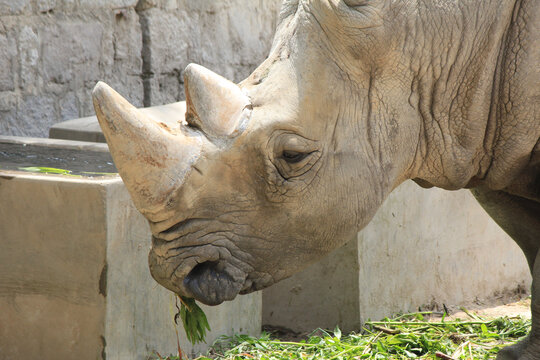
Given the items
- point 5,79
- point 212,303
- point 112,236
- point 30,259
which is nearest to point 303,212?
point 212,303

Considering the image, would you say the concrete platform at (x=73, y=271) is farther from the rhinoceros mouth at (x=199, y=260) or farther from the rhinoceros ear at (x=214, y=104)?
the rhinoceros ear at (x=214, y=104)

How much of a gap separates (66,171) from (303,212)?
5.53 ft

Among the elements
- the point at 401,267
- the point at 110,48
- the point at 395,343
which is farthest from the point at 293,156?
the point at 110,48

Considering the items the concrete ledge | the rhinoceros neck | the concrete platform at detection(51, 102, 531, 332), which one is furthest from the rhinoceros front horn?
the concrete ledge

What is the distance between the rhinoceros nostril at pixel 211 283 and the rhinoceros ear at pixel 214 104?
47 cm

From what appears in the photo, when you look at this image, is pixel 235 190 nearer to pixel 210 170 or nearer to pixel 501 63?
pixel 210 170

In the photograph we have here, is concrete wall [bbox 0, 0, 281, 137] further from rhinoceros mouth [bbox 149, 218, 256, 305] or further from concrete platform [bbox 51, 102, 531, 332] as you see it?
rhinoceros mouth [bbox 149, 218, 256, 305]

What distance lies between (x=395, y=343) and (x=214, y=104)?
2.23 meters

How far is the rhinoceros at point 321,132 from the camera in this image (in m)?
3.13

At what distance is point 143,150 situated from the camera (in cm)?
302

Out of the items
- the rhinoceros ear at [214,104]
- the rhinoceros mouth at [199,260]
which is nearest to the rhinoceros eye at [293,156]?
the rhinoceros ear at [214,104]

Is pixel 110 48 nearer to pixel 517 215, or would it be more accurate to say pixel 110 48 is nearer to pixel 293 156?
pixel 517 215

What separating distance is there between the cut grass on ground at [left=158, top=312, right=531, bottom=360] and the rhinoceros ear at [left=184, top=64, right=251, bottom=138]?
1.87 m

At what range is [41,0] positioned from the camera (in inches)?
266
